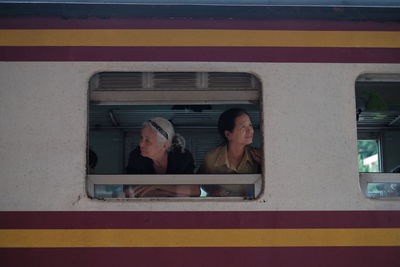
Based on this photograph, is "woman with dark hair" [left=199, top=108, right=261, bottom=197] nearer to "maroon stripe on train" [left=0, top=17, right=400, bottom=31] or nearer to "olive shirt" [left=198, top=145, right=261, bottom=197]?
"olive shirt" [left=198, top=145, right=261, bottom=197]

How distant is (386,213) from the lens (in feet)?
11.5

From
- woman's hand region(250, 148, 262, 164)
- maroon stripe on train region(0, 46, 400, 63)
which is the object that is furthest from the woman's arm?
maroon stripe on train region(0, 46, 400, 63)

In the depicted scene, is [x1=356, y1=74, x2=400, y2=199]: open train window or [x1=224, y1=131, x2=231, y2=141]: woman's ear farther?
[x1=224, y1=131, x2=231, y2=141]: woman's ear

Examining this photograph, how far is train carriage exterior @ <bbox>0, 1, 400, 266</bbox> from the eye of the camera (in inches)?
134

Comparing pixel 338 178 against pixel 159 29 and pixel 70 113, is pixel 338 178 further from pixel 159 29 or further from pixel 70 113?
pixel 70 113

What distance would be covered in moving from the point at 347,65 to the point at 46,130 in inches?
76.7

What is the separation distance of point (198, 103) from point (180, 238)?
0.86 m

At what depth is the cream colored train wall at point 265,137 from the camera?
11.3 feet

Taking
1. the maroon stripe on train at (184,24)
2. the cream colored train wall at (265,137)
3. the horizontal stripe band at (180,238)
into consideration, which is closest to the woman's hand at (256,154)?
the cream colored train wall at (265,137)

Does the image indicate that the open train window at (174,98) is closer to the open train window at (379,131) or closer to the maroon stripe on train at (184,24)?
the maroon stripe on train at (184,24)

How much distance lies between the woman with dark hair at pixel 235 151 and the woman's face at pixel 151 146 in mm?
294

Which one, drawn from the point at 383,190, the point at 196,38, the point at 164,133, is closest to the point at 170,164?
the point at 164,133

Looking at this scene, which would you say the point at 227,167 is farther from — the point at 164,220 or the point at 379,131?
the point at 379,131
